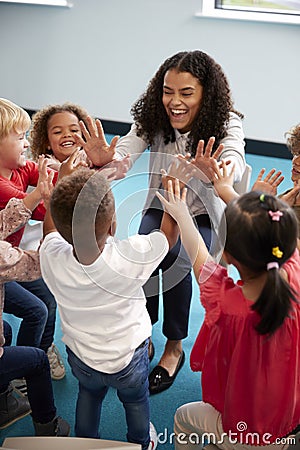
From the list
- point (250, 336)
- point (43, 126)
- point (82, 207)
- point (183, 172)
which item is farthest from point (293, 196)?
point (43, 126)

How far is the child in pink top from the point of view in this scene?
1.24 m

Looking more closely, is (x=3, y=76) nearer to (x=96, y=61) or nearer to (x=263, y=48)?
(x=96, y=61)

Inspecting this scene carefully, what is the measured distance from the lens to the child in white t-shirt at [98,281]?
146cm

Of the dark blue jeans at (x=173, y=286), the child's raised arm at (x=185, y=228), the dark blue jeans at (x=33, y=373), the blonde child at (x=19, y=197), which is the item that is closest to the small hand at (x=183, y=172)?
the child's raised arm at (x=185, y=228)

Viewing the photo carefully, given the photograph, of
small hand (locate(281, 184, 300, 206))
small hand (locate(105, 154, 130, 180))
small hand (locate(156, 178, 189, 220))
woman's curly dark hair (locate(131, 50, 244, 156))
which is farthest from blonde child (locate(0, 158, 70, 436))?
small hand (locate(281, 184, 300, 206))

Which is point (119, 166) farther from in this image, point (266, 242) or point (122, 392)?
point (266, 242)

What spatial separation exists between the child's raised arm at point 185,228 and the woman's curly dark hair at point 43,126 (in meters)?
0.79

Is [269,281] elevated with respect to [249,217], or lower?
lower

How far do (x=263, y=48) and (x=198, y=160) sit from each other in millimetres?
2641

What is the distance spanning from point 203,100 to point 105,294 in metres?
0.94

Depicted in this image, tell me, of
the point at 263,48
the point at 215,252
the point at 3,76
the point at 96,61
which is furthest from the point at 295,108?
the point at 215,252

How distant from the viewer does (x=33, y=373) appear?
1.77m

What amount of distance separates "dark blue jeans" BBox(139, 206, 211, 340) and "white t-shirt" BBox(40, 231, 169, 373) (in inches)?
17.4

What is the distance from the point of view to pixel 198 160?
1.84 m
